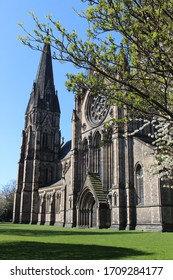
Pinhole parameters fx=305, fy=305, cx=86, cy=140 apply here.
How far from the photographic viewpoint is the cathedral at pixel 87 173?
2914 centimetres

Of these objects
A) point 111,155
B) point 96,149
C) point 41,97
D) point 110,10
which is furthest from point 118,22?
point 41,97

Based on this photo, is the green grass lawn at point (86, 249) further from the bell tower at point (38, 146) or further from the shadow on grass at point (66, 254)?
the bell tower at point (38, 146)

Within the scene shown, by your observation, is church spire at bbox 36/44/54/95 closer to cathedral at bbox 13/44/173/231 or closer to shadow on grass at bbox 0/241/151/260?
cathedral at bbox 13/44/173/231

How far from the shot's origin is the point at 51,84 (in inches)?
2763

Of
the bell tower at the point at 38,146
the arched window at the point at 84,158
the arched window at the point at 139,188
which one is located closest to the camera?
the arched window at the point at 139,188

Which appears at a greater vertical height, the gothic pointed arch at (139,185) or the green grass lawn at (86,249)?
the gothic pointed arch at (139,185)

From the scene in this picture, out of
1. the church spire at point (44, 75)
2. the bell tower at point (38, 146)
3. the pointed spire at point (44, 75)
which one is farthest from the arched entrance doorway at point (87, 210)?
the church spire at point (44, 75)

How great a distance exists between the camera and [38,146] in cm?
6291

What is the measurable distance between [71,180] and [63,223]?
6.28 metres

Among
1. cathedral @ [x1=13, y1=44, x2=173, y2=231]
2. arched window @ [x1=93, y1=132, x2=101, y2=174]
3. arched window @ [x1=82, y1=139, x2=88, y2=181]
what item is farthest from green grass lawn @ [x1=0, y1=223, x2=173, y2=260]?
arched window @ [x1=82, y1=139, x2=88, y2=181]

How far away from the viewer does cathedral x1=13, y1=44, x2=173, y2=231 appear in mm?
29139

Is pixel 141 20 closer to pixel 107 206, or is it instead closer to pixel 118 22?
pixel 118 22

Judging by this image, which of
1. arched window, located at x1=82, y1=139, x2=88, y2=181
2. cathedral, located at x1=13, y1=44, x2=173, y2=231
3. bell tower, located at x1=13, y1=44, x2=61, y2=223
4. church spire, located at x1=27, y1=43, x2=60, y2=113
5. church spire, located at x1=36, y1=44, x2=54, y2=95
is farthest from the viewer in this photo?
church spire, located at x1=36, y1=44, x2=54, y2=95

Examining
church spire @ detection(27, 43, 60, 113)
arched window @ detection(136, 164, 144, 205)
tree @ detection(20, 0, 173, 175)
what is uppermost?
church spire @ detection(27, 43, 60, 113)
